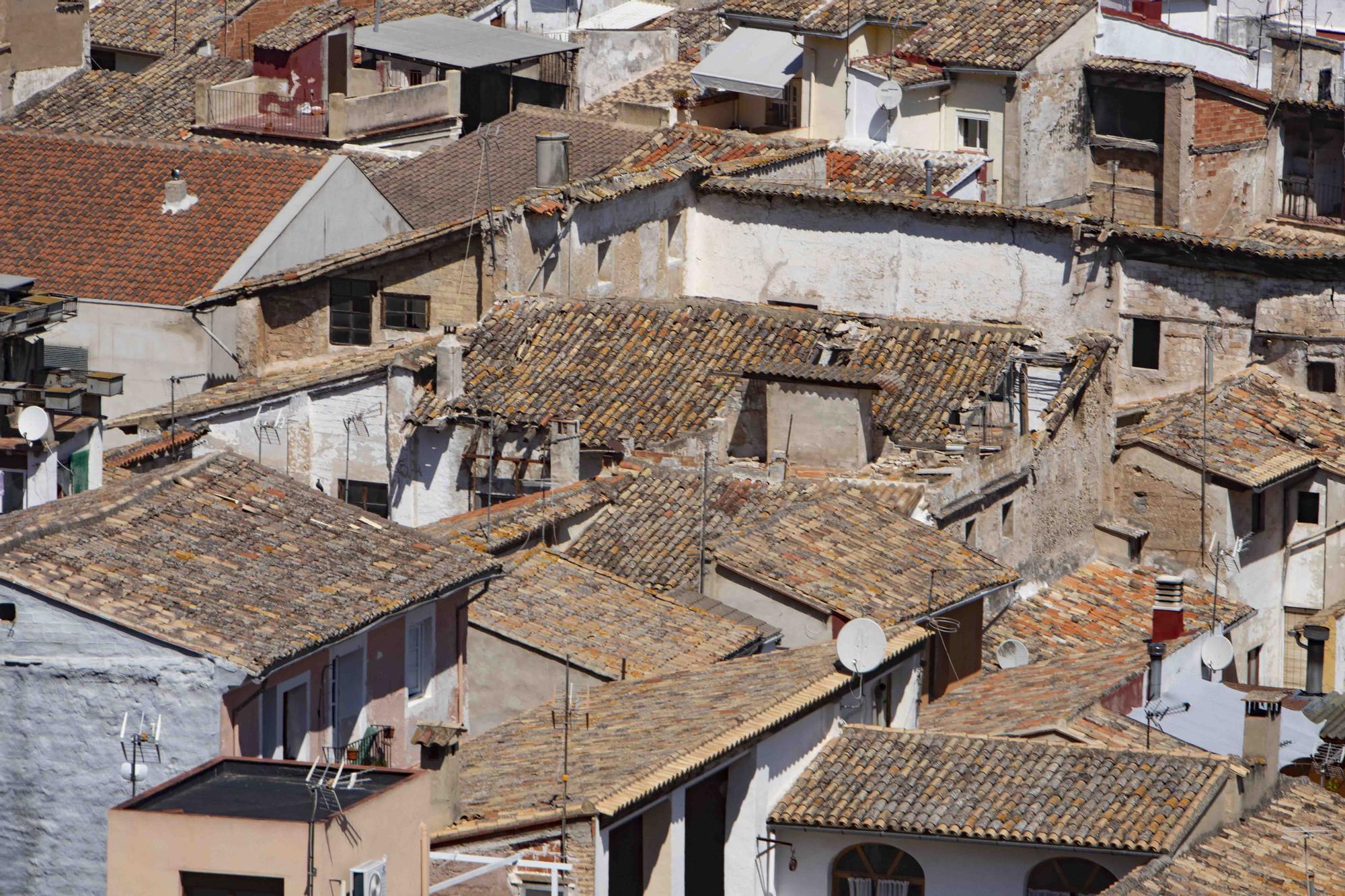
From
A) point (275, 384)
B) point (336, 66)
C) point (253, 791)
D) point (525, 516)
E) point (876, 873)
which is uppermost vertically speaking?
point (336, 66)

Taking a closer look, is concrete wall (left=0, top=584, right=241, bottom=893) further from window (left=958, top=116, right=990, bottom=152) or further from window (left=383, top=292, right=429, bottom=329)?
window (left=958, top=116, right=990, bottom=152)

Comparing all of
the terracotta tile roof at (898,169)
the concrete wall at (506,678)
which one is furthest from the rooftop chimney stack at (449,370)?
the concrete wall at (506,678)

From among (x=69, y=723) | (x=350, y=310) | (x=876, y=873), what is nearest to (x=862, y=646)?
(x=876, y=873)

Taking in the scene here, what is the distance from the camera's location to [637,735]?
76.7 ft

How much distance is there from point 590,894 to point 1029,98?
1075 inches

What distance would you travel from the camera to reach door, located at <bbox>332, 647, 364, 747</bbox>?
74.9 ft

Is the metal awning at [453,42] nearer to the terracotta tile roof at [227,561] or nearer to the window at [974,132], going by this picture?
the window at [974,132]

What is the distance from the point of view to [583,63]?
169 feet

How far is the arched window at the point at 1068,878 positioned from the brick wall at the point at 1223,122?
24.8m

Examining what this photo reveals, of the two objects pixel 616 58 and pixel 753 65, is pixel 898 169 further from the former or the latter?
pixel 616 58

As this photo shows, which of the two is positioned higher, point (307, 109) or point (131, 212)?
point (307, 109)

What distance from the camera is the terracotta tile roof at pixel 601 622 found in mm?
26375

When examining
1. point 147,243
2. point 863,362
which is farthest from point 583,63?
point 863,362

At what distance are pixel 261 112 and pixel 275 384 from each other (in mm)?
13263
